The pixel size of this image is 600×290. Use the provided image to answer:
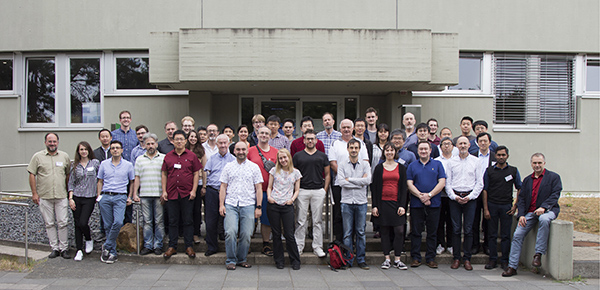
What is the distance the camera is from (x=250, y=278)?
595cm

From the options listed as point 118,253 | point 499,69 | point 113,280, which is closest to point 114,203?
point 118,253

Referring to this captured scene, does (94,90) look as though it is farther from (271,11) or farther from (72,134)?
(271,11)

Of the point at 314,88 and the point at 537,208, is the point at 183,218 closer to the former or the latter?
the point at 537,208

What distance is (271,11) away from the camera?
A: 11883mm

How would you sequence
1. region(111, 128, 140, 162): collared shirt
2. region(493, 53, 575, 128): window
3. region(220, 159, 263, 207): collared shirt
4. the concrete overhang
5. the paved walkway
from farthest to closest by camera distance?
1. region(493, 53, 575, 128): window
2. the concrete overhang
3. region(111, 128, 140, 162): collared shirt
4. region(220, 159, 263, 207): collared shirt
5. the paved walkway

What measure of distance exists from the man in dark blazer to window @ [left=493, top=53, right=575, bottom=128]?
633cm

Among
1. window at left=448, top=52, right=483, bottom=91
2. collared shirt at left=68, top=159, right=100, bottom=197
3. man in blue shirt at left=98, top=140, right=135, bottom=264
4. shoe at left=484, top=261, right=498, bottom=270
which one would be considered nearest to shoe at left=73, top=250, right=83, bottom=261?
man in blue shirt at left=98, top=140, right=135, bottom=264

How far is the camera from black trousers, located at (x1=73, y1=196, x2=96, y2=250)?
667 cm

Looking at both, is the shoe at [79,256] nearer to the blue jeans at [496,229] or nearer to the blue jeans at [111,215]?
the blue jeans at [111,215]

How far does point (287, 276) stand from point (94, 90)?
9035mm

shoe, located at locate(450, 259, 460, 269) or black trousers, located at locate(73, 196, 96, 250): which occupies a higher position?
black trousers, located at locate(73, 196, 96, 250)

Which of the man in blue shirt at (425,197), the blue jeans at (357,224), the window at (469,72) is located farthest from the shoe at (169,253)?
the window at (469,72)

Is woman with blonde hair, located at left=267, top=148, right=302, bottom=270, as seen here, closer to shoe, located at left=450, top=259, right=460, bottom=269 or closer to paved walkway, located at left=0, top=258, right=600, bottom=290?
paved walkway, located at left=0, top=258, right=600, bottom=290

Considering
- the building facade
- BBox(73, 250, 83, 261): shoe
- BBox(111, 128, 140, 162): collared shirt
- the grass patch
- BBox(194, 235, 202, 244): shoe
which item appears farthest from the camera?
the building facade
